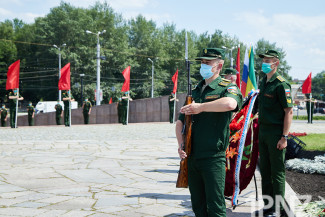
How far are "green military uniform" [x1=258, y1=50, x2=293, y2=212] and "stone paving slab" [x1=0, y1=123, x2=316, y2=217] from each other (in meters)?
0.58

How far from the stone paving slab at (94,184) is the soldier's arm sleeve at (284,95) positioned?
1.37m

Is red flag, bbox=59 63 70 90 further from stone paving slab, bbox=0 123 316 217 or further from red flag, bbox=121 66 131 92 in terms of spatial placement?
stone paving slab, bbox=0 123 316 217

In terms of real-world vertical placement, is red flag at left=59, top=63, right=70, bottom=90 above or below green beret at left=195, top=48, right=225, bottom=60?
above

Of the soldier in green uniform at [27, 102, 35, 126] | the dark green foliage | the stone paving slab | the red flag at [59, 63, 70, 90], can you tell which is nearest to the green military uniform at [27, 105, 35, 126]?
the soldier in green uniform at [27, 102, 35, 126]

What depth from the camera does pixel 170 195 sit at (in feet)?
17.8

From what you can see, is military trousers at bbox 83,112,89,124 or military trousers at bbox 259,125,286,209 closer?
military trousers at bbox 259,125,286,209

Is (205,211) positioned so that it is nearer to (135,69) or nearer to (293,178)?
(293,178)

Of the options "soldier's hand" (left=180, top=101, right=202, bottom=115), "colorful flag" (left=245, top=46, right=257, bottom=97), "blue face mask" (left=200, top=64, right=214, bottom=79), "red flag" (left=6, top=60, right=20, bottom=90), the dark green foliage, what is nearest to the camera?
"soldier's hand" (left=180, top=101, right=202, bottom=115)

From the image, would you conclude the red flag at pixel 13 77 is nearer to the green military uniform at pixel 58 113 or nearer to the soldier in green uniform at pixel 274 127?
the green military uniform at pixel 58 113

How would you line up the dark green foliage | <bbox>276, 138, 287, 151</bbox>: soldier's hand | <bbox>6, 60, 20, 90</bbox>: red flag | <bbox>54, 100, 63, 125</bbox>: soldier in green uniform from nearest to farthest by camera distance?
<bbox>276, 138, 287, 151</bbox>: soldier's hand → <bbox>6, 60, 20, 90</bbox>: red flag → <bbox>54, 100, 63, 125</bbox>: soldier in green uniform → the dark green foliage

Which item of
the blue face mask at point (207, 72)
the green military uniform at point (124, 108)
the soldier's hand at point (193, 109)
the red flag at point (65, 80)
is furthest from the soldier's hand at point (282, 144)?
the green military uniform at point (124, 108)

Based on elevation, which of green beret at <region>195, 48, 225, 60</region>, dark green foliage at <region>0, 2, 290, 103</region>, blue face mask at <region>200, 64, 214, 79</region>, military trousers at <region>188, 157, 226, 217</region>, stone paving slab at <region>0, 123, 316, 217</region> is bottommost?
stone paving slab at <region>0, 123, 316, 217</region>

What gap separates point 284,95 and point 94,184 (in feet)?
10.9

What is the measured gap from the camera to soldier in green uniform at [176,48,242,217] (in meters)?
3.14
